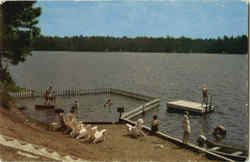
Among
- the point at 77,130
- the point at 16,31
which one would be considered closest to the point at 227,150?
the point at 77,130

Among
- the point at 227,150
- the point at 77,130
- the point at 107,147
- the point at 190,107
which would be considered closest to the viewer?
the point at 107,147

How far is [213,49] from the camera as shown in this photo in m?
140

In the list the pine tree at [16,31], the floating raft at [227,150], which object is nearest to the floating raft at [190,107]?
the floating raft at [227,150]

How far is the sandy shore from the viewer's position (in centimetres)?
1123

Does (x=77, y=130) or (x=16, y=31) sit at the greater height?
(x=16, y=31)

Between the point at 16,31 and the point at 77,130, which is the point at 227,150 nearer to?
the point at 77,130

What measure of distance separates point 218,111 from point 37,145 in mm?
28862

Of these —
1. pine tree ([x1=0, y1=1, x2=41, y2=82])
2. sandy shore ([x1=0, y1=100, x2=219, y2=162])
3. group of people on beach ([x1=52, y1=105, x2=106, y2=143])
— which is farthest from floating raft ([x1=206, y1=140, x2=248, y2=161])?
pine tree ([x1=0, y1=1, x2=41, y2=82])

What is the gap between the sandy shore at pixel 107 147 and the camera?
11.2m

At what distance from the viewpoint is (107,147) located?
1427cm

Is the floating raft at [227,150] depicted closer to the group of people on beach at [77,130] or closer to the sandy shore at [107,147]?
the sandy shore at [107,147]

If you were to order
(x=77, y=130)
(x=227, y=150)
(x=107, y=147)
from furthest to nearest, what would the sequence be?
(x=227, y=150), (x=77, y=130), (x=107, y=147)

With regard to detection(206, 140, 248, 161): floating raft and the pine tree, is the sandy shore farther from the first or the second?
the pine tree

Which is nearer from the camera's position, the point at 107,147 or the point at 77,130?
the point at 107,147
